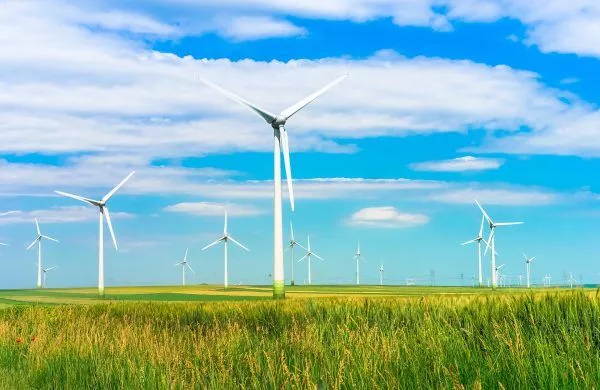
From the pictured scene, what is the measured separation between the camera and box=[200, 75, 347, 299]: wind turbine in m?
55.8

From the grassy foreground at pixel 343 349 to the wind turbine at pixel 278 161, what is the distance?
861 inches

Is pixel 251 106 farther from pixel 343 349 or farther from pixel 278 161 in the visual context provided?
pixel 343 349

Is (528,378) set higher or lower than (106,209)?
lower

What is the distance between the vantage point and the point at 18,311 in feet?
133

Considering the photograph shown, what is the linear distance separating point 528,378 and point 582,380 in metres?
0.73

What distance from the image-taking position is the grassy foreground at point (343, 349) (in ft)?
35.3

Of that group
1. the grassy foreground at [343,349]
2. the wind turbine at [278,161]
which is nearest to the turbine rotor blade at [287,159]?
the wind turbine at [278,161]

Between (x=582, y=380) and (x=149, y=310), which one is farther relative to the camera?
(x=149, y=310)

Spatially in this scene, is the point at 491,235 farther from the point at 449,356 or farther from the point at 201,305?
the point at 449,356

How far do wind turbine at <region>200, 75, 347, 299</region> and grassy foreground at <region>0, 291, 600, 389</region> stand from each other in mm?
21867

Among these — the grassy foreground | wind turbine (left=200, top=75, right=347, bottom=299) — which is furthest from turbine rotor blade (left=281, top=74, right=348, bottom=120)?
the grassy foreground

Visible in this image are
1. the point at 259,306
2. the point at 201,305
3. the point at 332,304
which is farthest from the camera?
the point at 201,305

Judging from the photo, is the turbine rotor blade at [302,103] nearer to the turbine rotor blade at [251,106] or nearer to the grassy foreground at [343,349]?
the turbine rotor blade at [251,106]

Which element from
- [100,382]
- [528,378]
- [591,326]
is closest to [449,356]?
[528,378]
